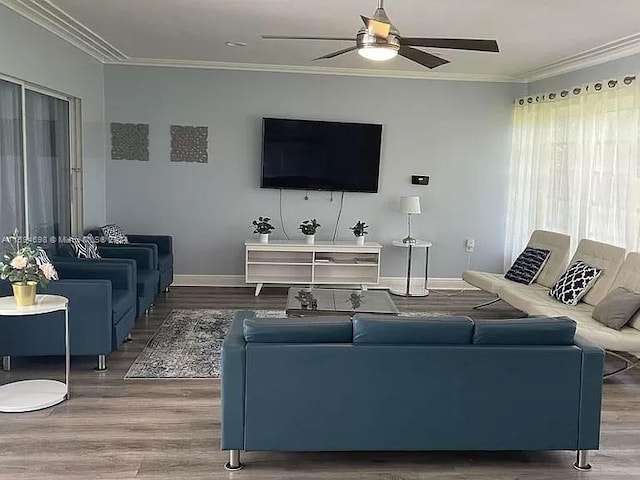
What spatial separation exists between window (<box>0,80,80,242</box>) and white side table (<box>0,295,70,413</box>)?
1096 mm

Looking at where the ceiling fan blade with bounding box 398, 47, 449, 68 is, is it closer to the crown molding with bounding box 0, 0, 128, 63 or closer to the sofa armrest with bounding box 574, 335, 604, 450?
the sofa armrest with bounding box 574, 335, 604, 450

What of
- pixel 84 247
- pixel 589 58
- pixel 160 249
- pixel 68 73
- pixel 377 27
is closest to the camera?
pixel 377 27

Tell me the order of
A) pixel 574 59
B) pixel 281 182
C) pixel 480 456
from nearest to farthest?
pixel 480 456 → pixel 574 59 → pixel 281 182

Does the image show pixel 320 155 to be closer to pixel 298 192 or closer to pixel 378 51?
pixel 298 192

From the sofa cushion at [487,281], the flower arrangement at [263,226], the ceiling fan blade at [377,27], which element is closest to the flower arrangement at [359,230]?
the flower arrangement at [263,226]

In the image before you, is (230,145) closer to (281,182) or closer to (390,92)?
(281,182)

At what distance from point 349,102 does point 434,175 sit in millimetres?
1404

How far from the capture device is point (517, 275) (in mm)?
6473

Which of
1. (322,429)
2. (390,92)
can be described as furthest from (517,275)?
(322,429)

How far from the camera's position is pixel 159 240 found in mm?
7043

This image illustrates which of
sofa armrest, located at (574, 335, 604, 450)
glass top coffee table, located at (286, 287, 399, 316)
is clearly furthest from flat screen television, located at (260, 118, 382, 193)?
sofa armrest, located at (574, 335, 604, 450)

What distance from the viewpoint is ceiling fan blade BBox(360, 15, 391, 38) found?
137 inches

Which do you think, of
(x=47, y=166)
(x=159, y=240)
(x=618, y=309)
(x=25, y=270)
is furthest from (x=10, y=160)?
(x=618, y=309)

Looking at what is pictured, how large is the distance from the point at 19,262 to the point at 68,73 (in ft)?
9.69
